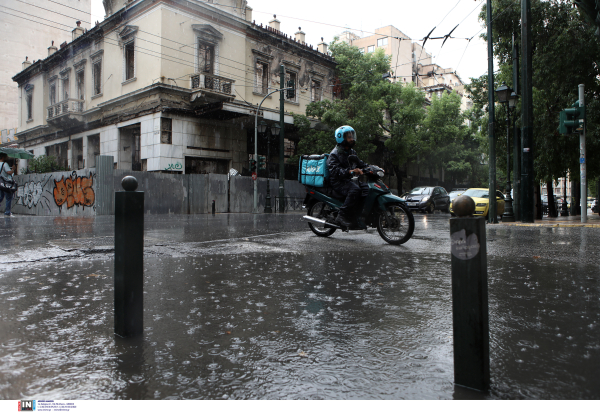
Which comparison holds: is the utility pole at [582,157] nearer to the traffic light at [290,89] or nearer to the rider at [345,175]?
the rider at [345,175]

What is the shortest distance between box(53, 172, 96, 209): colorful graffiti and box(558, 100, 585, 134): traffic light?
17607 mm

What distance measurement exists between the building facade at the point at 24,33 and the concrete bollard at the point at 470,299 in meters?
27.9

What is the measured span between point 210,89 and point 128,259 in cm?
2170

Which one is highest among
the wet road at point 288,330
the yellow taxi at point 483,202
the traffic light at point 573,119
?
the traffic light at point 573,119

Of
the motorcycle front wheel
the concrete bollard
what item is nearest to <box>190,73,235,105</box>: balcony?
the motorcycle front wheel

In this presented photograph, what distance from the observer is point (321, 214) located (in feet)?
25.7

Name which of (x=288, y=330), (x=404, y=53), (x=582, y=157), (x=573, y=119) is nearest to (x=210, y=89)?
(x=573, y=119)

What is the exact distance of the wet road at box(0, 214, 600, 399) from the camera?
1874 millimetres

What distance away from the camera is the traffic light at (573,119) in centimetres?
1172

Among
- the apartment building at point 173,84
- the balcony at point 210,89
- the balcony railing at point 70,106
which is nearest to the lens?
the balcony at point 210,89

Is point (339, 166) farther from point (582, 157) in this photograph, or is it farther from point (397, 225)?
point (582, 157)

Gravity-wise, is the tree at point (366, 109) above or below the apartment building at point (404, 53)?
below

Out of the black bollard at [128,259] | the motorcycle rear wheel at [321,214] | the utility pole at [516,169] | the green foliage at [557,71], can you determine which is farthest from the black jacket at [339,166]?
the green foliage at [557,71]

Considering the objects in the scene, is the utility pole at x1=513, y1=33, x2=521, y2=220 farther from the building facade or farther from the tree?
the building facade
